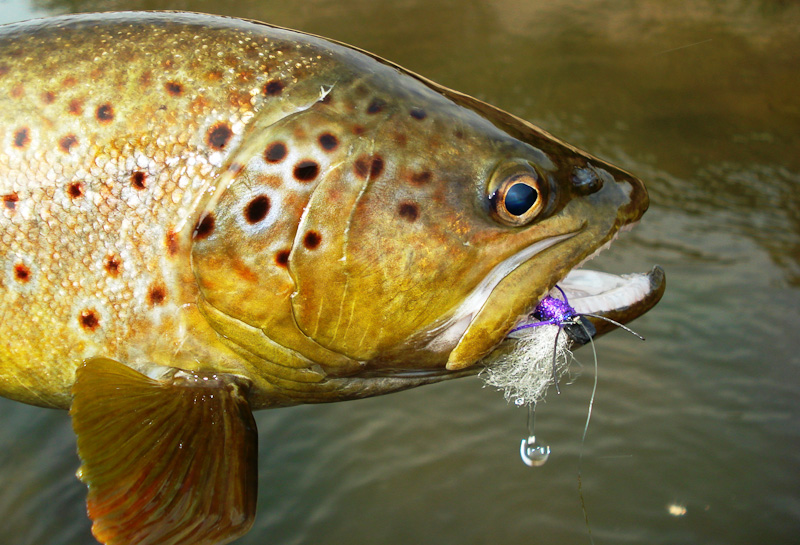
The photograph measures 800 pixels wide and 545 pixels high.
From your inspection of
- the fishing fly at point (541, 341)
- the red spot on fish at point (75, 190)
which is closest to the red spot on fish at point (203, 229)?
the red spot on fish at point (75, 190)

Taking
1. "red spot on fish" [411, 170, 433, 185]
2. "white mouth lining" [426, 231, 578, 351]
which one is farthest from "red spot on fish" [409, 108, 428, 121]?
"white mouth lining" [426, 231, 578, 351]

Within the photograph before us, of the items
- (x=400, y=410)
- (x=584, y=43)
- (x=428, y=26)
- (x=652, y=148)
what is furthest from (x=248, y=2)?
(x=400, y=410)

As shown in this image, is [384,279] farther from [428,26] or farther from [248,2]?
[248,2]

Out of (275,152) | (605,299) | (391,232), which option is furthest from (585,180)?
(275,152)

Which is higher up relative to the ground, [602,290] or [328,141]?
[328,141]

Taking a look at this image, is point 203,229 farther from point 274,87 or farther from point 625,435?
point 625,435

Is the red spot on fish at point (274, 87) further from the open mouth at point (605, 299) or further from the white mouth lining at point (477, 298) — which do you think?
the open mouth at point (605, 299)

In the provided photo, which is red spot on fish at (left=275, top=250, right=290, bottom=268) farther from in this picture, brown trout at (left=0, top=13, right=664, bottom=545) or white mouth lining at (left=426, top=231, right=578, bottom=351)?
white mouth lining at (left=426, top=231, right=578, bottom=351)
